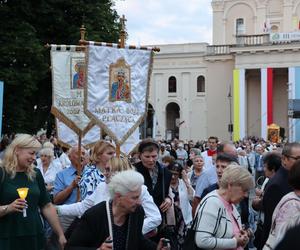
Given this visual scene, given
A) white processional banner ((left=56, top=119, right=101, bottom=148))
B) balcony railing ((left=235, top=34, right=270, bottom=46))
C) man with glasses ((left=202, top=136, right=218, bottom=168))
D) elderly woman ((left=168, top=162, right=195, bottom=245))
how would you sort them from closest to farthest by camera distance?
elderly woman ((left=168, top=162, right=195, bottom=245)) < white processional banner ((left=56, top=119, right=101, bottom=148)) < man with glasses ((left=202, top=136, right=218, bottom=168)) < balcony railing ((left=235, top=34, right=270, bottom=46))

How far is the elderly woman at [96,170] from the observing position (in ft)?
19.9

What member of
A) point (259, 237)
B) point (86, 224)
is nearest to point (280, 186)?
point (259, 237)

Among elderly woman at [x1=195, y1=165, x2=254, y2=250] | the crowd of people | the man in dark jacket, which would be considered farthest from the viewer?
the man in dark jacket

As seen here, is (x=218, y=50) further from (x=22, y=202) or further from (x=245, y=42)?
(x=22, y=202)

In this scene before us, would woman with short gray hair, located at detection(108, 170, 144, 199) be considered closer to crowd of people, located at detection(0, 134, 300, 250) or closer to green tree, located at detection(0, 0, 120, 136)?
crowd of people, located at detection(0, 134, 300, 250)

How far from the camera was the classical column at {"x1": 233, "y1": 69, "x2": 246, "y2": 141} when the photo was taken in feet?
154

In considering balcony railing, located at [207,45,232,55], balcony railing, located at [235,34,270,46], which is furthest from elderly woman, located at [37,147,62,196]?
balcony railing, located at [207,45,232,55]

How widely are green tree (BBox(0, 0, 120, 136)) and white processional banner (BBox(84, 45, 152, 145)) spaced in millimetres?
13303

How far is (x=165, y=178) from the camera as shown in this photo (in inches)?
262

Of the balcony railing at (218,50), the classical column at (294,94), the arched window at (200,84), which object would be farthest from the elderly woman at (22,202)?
the arched window at (200,84)

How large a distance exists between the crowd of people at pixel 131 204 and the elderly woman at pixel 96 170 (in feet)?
0.04

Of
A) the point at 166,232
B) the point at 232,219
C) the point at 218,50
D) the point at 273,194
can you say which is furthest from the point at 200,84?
the point at 232,219

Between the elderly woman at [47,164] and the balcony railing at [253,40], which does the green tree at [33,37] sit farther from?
the balcony railing at [253,40]

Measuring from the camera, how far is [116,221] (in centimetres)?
428
